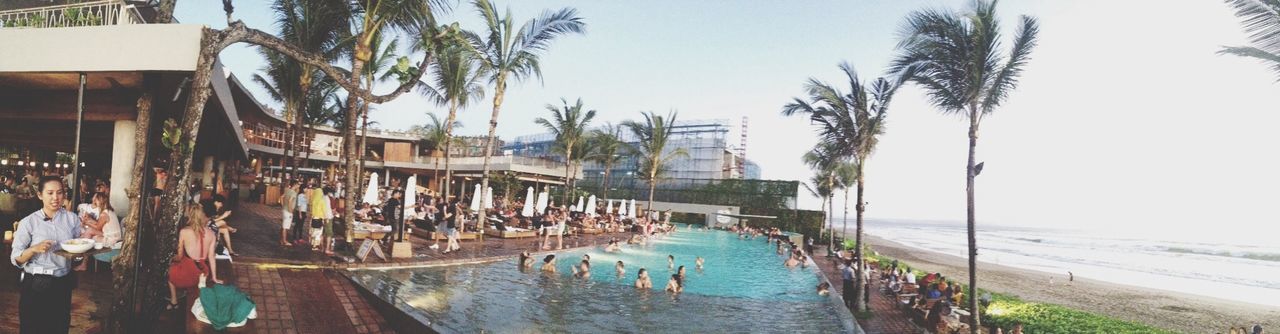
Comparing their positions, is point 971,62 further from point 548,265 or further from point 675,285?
point 548,265

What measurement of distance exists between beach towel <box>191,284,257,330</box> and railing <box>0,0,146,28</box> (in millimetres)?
4198

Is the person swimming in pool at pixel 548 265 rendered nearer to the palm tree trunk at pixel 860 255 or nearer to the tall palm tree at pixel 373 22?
the tall palm tree at pixel 373 22

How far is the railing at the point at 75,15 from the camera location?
6.95 meters

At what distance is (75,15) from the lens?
7.08 meters

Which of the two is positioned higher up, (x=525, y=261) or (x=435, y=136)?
(x=435, y=136)

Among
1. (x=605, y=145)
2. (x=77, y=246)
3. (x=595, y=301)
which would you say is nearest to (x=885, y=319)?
(x=595, y=301)

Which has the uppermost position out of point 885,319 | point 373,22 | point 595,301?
point 373,22

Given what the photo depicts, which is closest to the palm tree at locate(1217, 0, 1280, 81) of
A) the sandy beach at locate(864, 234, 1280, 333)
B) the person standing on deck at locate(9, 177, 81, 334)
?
the person standing on deck at locate(9, 177, 81, 334)

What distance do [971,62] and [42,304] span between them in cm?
1143

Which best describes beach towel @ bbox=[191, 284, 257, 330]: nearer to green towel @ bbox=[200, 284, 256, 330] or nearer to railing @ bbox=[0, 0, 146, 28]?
green towel @ bbox=[200, 284, 256, 330]

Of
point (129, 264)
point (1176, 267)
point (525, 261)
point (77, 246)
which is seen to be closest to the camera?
point (77, 246)

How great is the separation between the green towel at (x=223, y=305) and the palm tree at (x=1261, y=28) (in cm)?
1040

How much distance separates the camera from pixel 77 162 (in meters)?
5.75

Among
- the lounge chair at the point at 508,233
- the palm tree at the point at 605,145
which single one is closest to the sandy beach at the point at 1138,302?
the lounge chair at the point at 508,233
